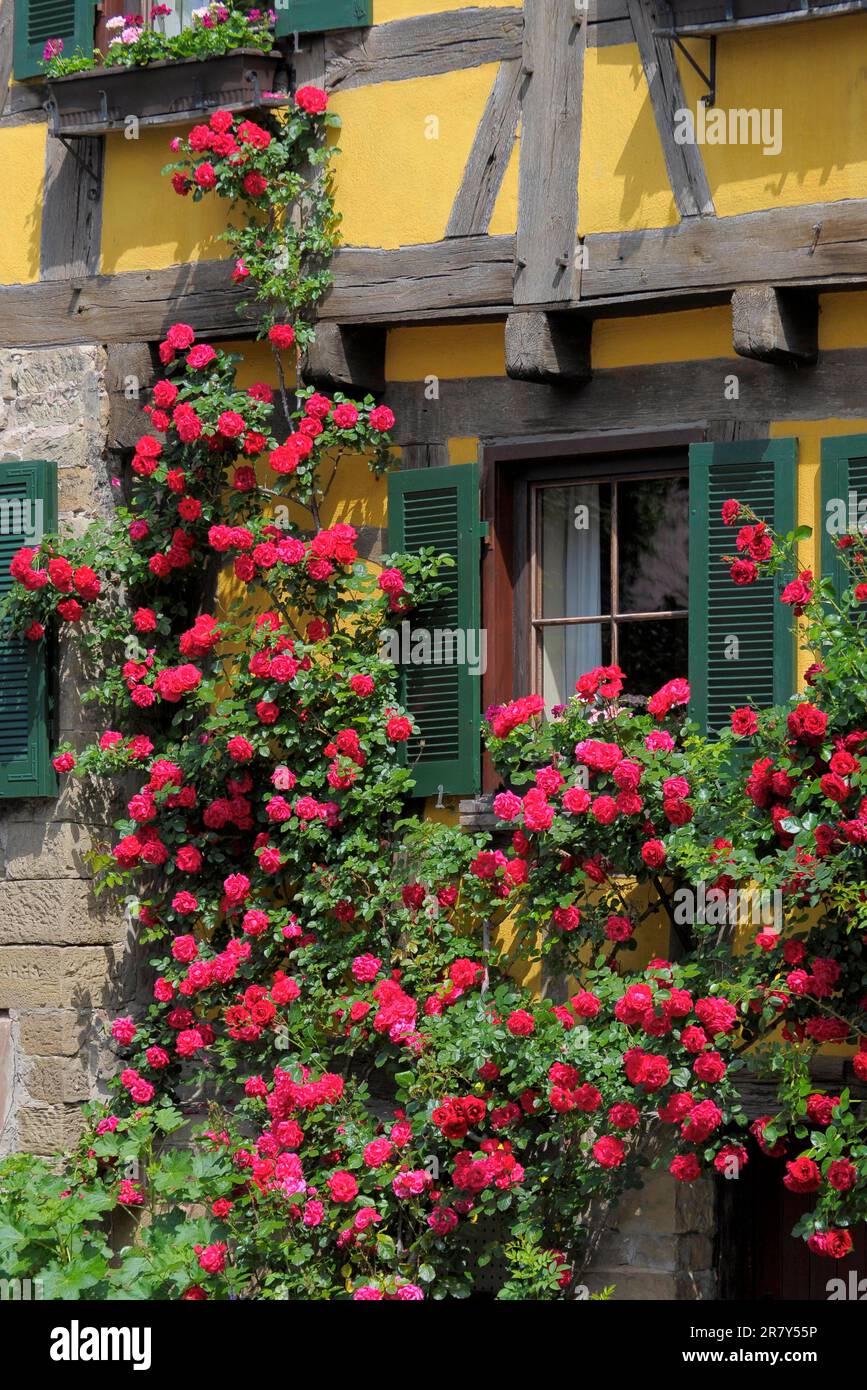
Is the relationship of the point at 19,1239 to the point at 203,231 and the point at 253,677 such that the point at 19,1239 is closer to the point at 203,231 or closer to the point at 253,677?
the point at 253,677

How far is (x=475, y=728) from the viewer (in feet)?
28.5

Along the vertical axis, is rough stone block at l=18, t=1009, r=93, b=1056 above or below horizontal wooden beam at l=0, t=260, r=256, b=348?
below

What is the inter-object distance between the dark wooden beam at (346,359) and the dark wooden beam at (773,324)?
4.74ft

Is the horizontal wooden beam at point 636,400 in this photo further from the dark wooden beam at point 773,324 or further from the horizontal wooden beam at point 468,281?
the horizontal wooden beam at point 468,281

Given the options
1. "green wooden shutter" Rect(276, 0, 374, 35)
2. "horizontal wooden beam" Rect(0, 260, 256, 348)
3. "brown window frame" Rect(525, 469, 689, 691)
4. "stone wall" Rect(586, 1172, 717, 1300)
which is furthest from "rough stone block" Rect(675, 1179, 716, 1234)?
"green wooden shutter" Rect(276, 0, 374, 35)

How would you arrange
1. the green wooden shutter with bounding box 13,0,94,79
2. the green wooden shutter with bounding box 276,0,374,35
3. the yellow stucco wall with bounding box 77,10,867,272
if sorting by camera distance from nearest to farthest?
the yellow stucco wall with bounding box 77,10,867,272
the green wooden shutter with bounding box 276,0,374,35
the green wooden shutter with bounding box 13,0,94,79

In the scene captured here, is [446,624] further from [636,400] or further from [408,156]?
[408,156]

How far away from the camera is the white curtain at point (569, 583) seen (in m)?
8.80

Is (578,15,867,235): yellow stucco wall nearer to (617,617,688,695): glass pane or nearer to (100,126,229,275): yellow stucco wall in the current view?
(617,617,688,695): glass pane

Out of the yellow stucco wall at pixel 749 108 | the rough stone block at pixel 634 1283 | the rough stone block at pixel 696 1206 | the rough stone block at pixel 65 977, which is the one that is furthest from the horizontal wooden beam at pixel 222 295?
the rough stone block at pixel 634 1283

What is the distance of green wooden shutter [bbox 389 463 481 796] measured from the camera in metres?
8.71

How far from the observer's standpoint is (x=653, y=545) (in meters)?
8.68

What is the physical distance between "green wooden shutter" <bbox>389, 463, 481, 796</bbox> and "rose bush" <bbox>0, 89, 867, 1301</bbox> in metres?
0.09

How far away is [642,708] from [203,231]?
2346 millimetres
